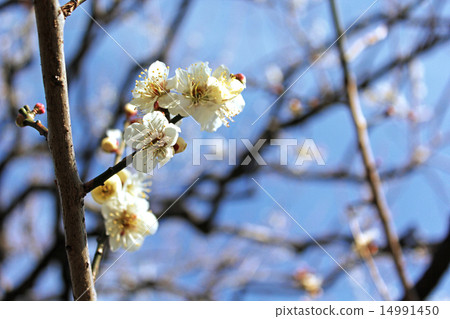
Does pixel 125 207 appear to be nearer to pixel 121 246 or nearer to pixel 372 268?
pixel 121 246

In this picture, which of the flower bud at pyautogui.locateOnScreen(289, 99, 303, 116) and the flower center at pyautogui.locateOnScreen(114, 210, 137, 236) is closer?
the flower center at pyautogui.locateOnScreen(114, 210, 137, 236)

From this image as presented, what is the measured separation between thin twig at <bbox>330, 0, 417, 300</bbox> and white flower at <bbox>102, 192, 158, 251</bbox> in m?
0.68

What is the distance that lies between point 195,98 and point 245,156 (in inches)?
83.6

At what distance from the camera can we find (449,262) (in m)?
1.57

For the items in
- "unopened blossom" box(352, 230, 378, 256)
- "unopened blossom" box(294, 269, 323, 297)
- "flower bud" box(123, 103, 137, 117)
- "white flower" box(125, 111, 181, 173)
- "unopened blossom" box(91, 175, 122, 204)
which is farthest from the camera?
"unopened blossom" box(294, 269, 323, 297)

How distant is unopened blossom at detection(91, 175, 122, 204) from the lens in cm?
102

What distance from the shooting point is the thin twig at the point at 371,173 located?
110 centimetres

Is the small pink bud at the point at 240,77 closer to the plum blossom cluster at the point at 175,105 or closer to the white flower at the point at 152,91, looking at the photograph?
the plum blossom cluster at the point at 175,105

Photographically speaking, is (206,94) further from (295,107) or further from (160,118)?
(295,107)

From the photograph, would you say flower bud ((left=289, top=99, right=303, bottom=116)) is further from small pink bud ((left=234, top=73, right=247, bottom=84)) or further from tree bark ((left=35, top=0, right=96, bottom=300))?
tree bark ((left=35, top=0, right=96, bottom=300))

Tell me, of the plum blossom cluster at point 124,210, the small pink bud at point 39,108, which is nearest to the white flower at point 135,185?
the plum blossom cluster at point 124,210

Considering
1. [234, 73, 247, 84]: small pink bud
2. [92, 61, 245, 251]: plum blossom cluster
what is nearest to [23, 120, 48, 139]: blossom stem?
[92, 61, 245, 251]: plum blossom cluster

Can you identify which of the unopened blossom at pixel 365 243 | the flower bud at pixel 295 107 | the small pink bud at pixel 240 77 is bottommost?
the unopened blossom at pixel 365 243

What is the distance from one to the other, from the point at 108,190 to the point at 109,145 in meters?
0.12
